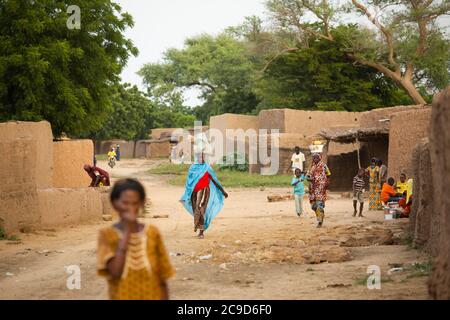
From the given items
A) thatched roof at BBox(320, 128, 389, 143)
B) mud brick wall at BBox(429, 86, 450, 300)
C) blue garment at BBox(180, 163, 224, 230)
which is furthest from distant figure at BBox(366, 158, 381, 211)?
mud brick wall at BBox(429, 86, 450, 300)

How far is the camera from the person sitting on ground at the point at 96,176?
15.8 m

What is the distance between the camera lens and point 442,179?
6621 millimetres

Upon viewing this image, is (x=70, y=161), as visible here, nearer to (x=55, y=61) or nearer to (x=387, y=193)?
(x=55, y=61)

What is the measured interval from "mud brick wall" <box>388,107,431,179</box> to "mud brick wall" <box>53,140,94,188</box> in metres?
6.78

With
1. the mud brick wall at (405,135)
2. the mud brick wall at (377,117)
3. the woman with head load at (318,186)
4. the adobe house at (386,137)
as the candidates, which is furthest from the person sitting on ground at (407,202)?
the mud brick wall at (377,117)

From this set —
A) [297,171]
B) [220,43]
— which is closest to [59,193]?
[297,171]

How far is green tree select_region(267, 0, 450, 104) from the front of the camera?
115 ft

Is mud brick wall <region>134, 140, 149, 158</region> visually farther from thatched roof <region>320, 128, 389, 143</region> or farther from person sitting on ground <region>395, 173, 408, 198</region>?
person sitting on ground <region>395, 173, 408, 198</region>

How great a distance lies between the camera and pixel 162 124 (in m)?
62.4

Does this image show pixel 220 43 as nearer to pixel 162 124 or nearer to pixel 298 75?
pixel 162 124

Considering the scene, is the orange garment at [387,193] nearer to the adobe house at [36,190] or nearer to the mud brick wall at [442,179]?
the adobe house at [36,190]

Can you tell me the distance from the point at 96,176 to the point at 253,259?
7.06m

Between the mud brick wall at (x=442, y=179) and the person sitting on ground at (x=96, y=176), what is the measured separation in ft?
32.2

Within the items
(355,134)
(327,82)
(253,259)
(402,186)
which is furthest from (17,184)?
(327,82)
